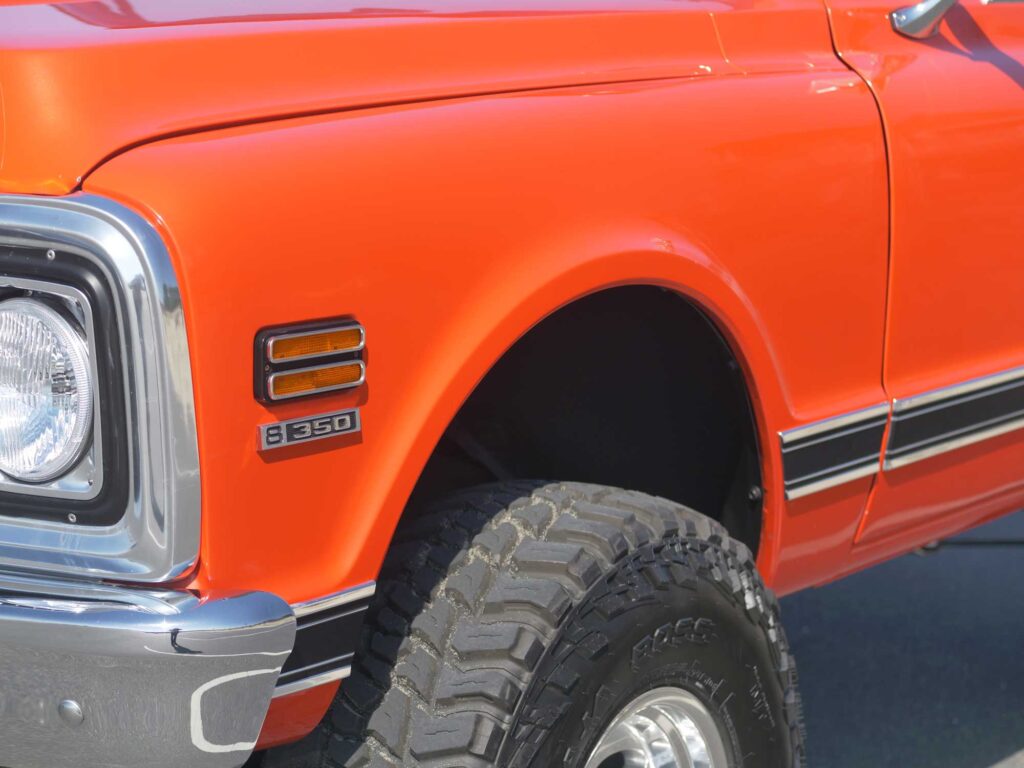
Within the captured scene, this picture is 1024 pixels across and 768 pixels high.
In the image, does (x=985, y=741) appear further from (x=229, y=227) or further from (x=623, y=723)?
A: (x=229, y=227)

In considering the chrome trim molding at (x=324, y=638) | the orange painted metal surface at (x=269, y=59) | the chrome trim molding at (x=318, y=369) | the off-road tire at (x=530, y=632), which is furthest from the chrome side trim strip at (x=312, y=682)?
the orange painted metal surface at (x=269, y=59)

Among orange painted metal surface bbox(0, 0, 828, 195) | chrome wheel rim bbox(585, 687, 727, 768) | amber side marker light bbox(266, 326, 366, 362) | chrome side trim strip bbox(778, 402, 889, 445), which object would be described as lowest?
chrome wheel rim bbox(585, 687, 727, 768)

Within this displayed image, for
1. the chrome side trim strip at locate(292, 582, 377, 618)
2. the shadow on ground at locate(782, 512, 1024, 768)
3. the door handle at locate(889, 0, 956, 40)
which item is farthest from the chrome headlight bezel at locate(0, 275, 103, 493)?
the shadow on ground at locate(782, 512, 1024, 768)

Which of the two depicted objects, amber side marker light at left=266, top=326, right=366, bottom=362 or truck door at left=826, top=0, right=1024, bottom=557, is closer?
amber side marker light at left=266, top=326, right=366, bottom=362

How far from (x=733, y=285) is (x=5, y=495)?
104 cm

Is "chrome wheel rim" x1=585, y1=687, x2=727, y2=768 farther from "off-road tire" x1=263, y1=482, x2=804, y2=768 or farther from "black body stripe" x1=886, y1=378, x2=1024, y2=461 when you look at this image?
"black body stripe" x1=886, y1=378, x2=1024, y2=461

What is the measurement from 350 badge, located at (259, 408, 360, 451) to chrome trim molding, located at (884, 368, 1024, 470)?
1154 mm

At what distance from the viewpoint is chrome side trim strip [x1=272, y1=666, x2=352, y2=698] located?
1.59m

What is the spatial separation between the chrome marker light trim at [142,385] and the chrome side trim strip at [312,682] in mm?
202

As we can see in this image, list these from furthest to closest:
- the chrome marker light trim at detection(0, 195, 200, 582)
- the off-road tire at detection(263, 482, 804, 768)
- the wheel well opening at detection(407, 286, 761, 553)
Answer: the wheel well opening at detection(407, 286, 761, 553), the off-road tire at detection(263, 482, 804, 768), the chrome marker light trim at detection(0, 195, 200, 582)

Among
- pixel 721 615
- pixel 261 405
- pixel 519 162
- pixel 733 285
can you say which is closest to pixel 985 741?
pixel 721 615

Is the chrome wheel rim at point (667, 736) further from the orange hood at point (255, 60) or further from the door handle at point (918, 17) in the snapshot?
the door handle at point (918, 17)

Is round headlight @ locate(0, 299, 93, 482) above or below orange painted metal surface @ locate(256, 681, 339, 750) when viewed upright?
above

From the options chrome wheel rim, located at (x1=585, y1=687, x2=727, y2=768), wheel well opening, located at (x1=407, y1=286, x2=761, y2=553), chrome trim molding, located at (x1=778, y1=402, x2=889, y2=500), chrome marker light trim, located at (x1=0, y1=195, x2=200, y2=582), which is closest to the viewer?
chrome marker light trim, located at (x1=0, y1=195, x2=200, y2=582)
